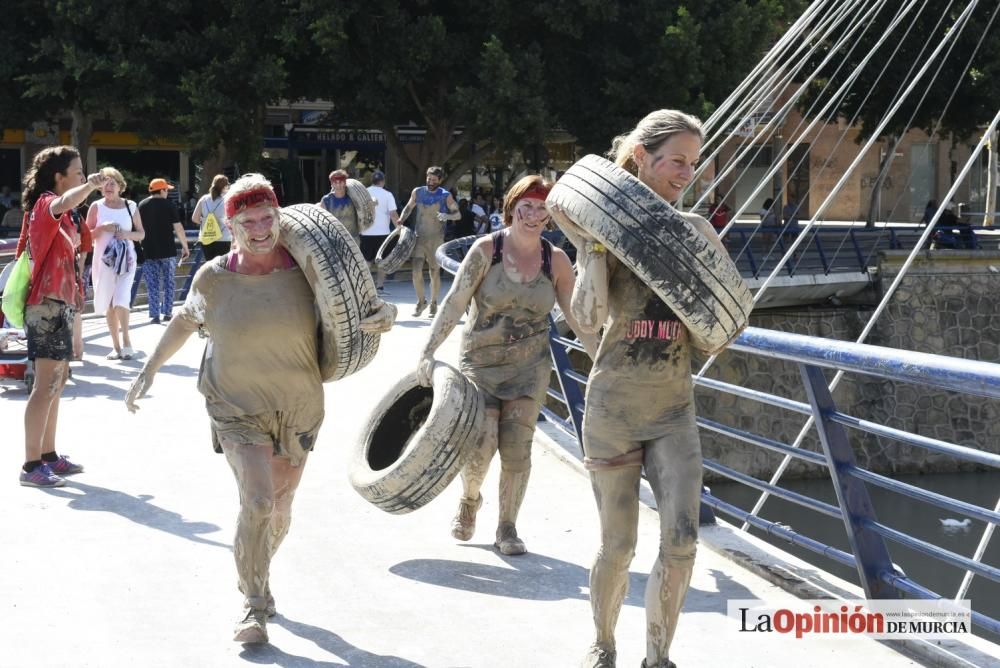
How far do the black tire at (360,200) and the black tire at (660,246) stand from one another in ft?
24.3

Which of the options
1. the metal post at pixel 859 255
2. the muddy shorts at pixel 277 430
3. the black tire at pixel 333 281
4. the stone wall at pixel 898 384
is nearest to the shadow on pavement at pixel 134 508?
the muddy shorts at pixel 277 430

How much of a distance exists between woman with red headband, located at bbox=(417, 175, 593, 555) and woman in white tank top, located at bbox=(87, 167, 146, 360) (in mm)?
6616

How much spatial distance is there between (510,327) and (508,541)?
928mm

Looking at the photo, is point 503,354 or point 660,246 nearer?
point 660,246

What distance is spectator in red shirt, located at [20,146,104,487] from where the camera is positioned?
268 inches

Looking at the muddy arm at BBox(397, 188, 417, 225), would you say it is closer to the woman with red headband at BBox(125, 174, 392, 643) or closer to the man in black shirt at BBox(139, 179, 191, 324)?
the man in black shirt at BBox(139, 179, 191, 324)

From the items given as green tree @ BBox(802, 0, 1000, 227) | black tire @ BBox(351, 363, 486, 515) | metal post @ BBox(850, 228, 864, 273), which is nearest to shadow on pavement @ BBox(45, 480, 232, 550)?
black tire @ BBox(351, 363, 486, 515)

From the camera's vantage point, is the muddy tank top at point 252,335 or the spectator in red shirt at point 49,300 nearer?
the muddy tank top at point 252,335

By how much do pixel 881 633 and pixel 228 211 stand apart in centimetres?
262

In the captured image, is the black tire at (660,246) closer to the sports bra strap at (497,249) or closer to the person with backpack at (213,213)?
the sports bra strap at (497,249)

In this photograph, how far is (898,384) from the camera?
2420 centimetres

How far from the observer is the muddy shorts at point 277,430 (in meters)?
4.44

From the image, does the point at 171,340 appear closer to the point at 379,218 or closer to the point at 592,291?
the point at 592,291

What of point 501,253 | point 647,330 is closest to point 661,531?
point 647,330
